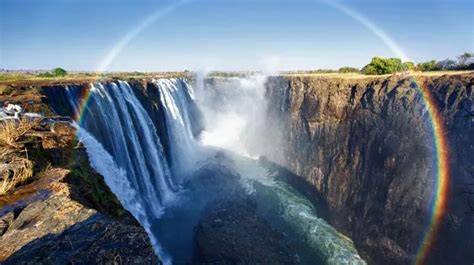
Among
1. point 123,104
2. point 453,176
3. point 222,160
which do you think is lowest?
point 222,160

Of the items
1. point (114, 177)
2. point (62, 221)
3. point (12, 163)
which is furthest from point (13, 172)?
point (114, 177)

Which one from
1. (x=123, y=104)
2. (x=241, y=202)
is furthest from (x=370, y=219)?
(x=123, y=104)

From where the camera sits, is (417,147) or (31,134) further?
(417,147)

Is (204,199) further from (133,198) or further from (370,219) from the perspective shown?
(370,219)

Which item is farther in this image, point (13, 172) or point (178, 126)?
point (178, 126)

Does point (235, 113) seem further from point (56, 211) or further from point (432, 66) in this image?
point (56, 211)

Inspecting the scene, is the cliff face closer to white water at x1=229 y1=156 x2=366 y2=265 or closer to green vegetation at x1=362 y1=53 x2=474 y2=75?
white water at x1=229 y1=156 x2=366 y2=265

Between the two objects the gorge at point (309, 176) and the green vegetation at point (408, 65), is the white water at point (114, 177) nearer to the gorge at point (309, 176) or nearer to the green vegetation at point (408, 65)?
the gorge at point (309, 176)
